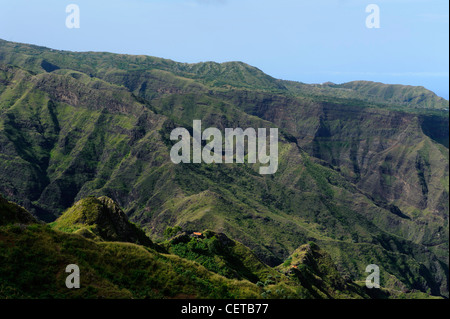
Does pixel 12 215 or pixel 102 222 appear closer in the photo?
pixel 12 215

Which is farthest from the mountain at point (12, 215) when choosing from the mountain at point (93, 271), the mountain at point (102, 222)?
the mountain at point (102, 222)

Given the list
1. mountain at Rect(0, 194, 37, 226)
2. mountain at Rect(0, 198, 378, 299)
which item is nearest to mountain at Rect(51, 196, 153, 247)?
mountain at Rect(0, 194, 37, 226)

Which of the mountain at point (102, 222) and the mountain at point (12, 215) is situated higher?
the mountain at point (12, 215)

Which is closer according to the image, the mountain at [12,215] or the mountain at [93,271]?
the mountain at [93,271]

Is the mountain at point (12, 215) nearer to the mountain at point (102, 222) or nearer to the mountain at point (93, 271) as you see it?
the mountain at point (93, 271)

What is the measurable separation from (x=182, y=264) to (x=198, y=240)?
42.1 m

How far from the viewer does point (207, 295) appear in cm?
5109

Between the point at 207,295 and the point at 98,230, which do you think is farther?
the point at 98,230

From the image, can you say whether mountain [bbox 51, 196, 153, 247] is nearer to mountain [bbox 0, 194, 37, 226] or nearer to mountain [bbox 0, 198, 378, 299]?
mountain [bbox 0, 194, 37, 226]

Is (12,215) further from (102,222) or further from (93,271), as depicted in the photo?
(102,222)

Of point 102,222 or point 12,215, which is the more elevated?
point 12,215

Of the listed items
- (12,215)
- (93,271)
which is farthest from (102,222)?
(93,271)
